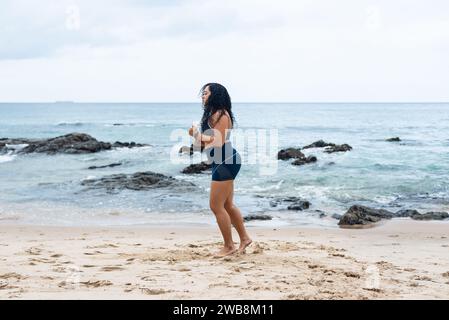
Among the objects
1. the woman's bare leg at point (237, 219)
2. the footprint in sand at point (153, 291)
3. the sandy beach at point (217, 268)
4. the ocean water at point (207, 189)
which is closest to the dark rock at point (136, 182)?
the ocean water at point (207, 189)

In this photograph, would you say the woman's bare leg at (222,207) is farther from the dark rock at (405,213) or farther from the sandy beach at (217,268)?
the dark rock at (405,213)

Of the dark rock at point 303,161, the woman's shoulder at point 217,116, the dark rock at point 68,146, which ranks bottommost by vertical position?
the dark rock at point 303,161

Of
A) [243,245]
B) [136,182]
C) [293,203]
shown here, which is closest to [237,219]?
[243,245]

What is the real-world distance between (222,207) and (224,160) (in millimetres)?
550

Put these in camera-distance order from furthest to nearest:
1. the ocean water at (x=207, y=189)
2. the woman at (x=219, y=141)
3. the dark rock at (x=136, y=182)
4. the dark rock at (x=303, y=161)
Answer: the dark rock at (x=303, y=161) → the dark rock at (x=136, y=182) → the ocean water at (x=207, y=189) → the woman at (x=219, y=141)

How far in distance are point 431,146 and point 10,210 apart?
86.9 ft

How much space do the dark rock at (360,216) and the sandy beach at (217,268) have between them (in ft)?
5.39

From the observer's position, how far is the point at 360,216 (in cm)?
1047

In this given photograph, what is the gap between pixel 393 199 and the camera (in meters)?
14.4

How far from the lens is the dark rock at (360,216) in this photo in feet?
33.7

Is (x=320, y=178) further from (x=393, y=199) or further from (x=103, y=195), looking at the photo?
(x=103, y=195)

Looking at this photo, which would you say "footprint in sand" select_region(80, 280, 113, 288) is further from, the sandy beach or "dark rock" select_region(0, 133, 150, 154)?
"dark rock" select_region(0, 133, 150, 154)

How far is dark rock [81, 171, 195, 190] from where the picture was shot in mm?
15875
